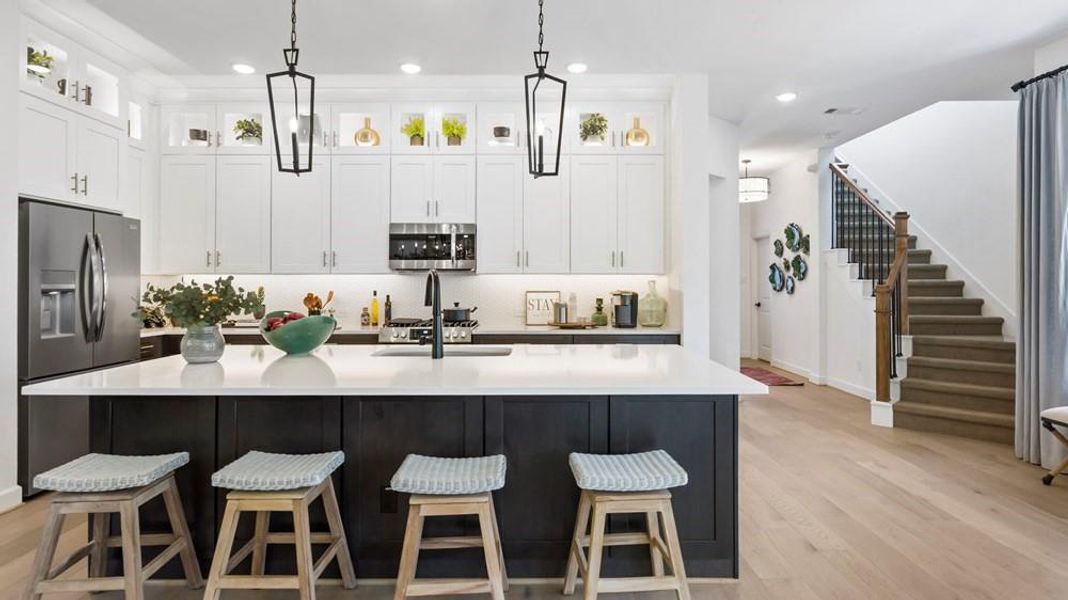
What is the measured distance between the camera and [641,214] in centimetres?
526

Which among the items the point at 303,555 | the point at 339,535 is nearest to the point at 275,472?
the point at 303,555

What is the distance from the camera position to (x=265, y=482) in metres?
2.05

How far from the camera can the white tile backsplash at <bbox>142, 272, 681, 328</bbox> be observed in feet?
18.2

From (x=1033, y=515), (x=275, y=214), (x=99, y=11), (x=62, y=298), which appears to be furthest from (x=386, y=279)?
(x=1033, y=515)

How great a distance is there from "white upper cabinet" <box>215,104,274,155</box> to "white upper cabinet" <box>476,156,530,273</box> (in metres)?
1.86

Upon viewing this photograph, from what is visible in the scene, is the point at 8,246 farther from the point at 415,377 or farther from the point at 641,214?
the point at 641,214

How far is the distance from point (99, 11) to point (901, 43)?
210 inches

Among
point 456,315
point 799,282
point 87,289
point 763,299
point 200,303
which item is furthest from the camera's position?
point 763,299

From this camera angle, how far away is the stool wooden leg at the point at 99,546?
2.40 m

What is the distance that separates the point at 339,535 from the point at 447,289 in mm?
3379

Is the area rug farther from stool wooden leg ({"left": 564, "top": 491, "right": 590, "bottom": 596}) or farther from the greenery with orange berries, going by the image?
the greenery with orange berries

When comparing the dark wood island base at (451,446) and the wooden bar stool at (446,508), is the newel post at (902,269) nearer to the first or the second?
the dark wood island base at (451,446)

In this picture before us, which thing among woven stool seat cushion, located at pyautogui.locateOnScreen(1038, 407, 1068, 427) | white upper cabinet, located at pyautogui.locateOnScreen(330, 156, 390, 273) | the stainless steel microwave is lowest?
woven stool seat cushion, located at pyautogui.locateOnScreen(1038, 407, 1068, 427)

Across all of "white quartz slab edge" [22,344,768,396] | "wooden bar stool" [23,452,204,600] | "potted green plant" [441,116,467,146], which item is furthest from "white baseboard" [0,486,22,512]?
"potted green plant" [441,116,467,146]
